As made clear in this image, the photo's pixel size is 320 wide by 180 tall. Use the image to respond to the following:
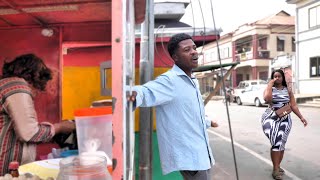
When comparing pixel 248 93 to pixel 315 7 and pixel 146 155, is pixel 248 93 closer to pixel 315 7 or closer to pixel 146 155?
pixel 315 7

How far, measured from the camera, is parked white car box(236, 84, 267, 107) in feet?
72.0

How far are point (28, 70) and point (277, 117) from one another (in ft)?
13.5

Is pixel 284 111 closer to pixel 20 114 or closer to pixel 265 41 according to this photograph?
pixel 20 114

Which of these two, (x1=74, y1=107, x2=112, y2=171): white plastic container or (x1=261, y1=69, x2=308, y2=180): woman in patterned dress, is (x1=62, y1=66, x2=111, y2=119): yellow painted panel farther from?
(x1=261, y1=69, x2=308, y2=180): woman in patterned dress

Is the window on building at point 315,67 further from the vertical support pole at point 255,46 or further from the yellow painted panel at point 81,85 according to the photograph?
the yellow painted panel at point 81,85

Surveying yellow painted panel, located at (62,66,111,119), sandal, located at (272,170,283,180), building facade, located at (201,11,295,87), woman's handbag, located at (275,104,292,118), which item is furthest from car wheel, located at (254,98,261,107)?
yellow painted panel, located at (62,66,111,119)

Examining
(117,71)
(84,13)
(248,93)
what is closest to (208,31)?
(84,13)

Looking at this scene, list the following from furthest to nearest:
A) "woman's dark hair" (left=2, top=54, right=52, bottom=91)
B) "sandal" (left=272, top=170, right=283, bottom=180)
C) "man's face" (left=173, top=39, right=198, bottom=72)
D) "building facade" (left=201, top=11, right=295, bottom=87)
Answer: "building facade" (left=201, top=11, right=295, bottom=87) → "sandal" (left=272, top=170, right=283, bottom=180) → "man's face" (left=173, top=39, right=198, bottom=72) → "woman's dark hair" (left=2, top=54, right=52, bottom=91)

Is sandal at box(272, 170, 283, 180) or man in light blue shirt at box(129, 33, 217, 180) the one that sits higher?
man in light blue shirt at box(129, 33, 217, 180)

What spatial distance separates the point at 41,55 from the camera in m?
3.51

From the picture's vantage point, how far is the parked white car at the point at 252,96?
22.0 meters

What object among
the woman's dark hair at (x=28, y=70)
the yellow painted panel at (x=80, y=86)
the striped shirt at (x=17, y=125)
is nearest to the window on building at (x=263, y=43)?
the yellow painted panel at (x=80, y=86)

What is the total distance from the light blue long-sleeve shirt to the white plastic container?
0.54 m

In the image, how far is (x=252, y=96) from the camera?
2306 cm
